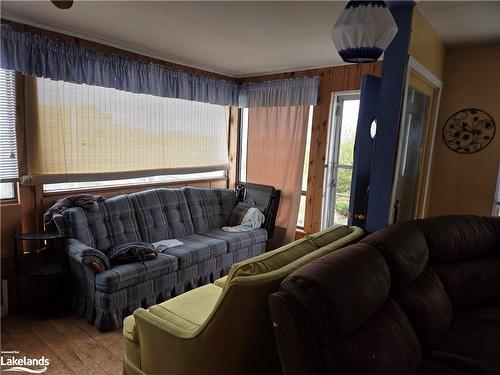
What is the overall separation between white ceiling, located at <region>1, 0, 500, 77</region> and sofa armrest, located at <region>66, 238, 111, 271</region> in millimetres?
1777

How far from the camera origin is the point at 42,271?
2.51 meters

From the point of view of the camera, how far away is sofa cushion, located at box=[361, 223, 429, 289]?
157 centimetres

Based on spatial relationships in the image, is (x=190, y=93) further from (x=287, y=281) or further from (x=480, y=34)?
(x=287, y=281)

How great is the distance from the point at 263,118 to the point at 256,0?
2351 mm

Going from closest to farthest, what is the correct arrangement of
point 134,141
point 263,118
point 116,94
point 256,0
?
point 256,0, point 116,94, point 134,141, point 263,118

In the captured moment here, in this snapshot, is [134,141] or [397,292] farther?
[134,141]

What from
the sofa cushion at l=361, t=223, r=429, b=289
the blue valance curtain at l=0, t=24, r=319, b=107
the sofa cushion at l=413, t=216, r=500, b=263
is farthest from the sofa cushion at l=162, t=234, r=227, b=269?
the sofa cushion at l=413, t=216, r=500, b=263

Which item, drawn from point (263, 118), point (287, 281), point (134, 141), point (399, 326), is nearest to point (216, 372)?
point (287, 281)

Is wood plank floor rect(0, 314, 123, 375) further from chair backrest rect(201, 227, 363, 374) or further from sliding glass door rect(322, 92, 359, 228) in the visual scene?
sliding glass door rect(322, 92, 359, 228)

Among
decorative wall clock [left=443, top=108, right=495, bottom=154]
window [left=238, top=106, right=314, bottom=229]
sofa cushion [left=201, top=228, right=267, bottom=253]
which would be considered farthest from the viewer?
window [left=238, top=106, right=314, bottom=229]

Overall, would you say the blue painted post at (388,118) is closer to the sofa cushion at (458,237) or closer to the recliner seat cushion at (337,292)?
the sofa cushion at (458,237)

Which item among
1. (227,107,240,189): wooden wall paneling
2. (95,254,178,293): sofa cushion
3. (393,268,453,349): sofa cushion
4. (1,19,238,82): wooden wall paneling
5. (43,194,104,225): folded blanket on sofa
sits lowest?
(95,254,178,293): sofa cushion

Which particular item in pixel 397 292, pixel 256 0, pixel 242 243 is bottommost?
pixel 242 243

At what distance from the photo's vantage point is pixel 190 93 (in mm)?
3949
